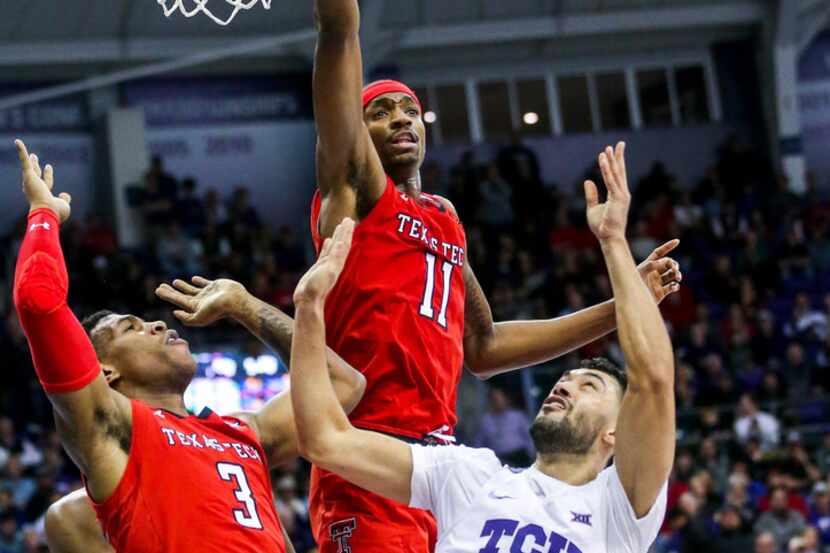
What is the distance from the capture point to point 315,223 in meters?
6.20

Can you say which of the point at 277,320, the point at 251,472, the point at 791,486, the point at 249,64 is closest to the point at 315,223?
the point at 277,320

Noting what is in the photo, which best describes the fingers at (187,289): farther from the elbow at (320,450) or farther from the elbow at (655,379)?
the elbow at (655,379)

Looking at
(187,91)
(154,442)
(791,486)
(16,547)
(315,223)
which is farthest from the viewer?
(187,91)

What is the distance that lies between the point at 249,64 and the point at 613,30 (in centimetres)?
612

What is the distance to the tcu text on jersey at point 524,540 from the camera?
520 cm

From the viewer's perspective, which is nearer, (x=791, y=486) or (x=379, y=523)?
(x=379, y=523)

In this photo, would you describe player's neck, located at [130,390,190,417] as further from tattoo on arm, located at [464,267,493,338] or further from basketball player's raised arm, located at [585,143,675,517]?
basketball player's raised arm, located at [585,143,675,517]

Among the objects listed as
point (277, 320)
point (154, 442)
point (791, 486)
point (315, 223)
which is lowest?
point (791, 486)

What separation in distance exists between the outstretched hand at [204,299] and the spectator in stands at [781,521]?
35.3ft

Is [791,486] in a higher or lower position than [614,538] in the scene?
lower

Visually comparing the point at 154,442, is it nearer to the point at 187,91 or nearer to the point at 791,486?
the point at 791,486

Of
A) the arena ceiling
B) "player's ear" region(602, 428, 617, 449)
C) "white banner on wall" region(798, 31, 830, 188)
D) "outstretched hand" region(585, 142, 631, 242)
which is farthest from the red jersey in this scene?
"white banner on wall" region(798, 31, 830, 188)

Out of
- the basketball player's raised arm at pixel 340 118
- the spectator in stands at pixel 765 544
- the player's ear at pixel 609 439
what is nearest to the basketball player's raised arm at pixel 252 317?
the basketball player's raised arm at pixel 340 118

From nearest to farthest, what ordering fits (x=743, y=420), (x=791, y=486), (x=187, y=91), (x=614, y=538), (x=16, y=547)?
(x=614, y=538) → (x=16, y=547) → (x=791, y=486) → (x=743, y=420) → (x=187, y=91)
